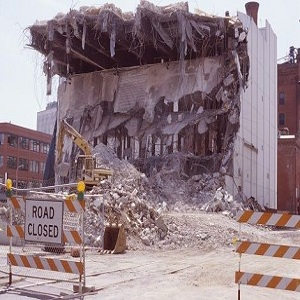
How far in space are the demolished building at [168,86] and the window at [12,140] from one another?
40.0 m

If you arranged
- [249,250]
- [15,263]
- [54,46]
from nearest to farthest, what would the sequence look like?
[249,250], [15,263], [54,46]

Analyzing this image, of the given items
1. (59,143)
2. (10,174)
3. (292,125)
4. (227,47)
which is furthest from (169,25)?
(10,174)

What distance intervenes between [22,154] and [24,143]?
6.53ft

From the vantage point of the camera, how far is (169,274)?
13.0m

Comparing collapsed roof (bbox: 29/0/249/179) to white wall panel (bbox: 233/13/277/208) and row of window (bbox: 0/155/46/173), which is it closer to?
white wall panel (bbox: 233/13/277/208)

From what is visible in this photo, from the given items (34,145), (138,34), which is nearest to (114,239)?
(138,34)

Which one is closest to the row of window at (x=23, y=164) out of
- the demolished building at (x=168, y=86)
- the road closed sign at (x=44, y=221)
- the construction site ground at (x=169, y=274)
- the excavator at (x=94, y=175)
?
the demolished building at (x=168, y=86)

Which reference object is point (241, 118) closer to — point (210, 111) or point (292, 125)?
point (210, 111)

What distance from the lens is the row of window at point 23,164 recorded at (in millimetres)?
84875

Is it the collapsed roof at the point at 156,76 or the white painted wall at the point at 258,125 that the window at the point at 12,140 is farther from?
the white painted wall at the point at 258,125

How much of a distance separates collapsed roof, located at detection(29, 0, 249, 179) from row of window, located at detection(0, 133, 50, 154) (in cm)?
4133

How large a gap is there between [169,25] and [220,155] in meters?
10.4

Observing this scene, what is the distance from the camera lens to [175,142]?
4050 centimetres

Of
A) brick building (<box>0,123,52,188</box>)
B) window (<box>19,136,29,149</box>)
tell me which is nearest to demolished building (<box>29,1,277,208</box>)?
brick building (<box>0,123,52,188</box>)
